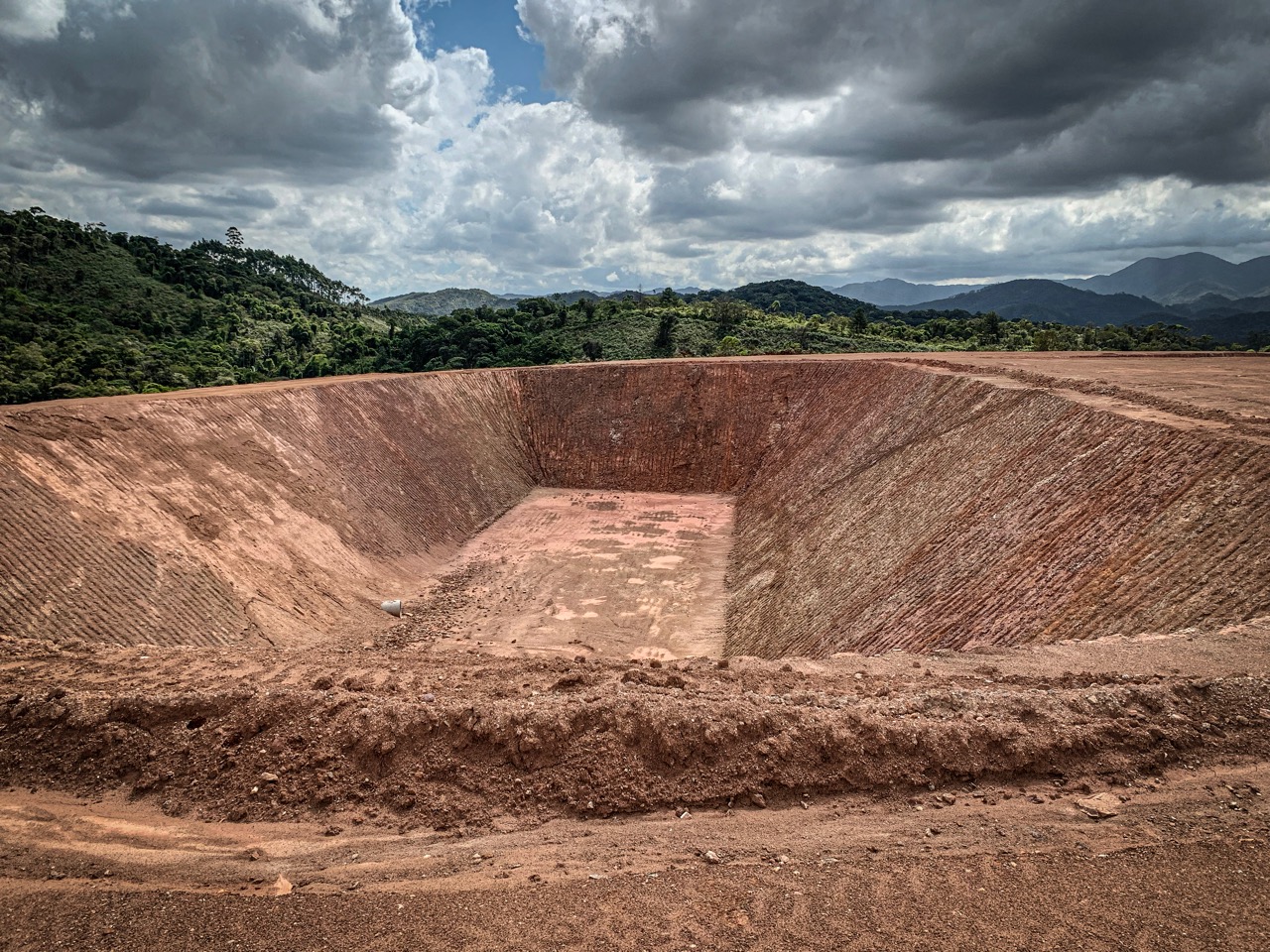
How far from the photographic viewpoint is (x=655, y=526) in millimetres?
28531

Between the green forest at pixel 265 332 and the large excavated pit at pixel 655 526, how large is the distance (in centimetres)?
1474

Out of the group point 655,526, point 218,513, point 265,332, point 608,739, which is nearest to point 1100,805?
point 608,739

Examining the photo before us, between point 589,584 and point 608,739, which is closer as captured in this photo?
point 608,739

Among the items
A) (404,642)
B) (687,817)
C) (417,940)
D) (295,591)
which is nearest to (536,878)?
(417,940)

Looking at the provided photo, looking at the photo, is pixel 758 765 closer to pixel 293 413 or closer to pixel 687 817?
pixel 687 817

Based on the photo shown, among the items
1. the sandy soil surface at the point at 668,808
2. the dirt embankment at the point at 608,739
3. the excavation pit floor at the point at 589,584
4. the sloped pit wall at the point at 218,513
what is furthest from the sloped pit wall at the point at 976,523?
the sloped pit wall at the point at 218,513

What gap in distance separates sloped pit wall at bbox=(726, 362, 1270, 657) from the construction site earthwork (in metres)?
0.09

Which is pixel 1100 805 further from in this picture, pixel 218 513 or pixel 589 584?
pixel 218 513

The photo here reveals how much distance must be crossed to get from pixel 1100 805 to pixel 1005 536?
8038 millimetres

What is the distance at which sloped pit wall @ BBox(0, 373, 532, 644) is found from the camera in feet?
46.2

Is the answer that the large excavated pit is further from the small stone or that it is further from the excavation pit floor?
the small stone

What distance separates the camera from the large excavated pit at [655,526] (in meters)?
12.1

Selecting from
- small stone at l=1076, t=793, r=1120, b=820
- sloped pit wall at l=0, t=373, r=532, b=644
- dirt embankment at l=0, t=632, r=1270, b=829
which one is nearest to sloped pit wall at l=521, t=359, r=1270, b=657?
dirt embankment at l=0, t=632, r=1270, b=829

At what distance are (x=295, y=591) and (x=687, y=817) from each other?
1364 centimetres
